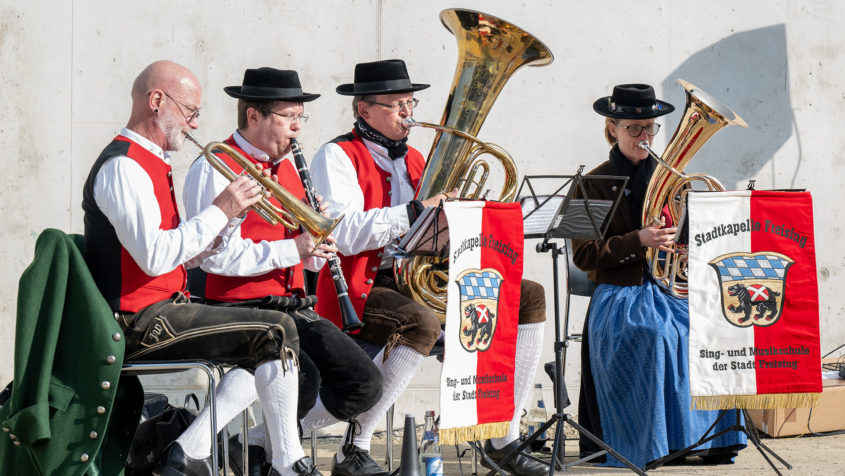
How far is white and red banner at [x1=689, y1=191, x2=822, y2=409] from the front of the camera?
4016 mm

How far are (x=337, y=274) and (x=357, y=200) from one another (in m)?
0.45

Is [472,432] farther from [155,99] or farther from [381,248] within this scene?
[155,99]

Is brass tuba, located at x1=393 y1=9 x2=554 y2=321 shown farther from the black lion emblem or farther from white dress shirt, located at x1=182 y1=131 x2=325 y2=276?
the black lion emblem

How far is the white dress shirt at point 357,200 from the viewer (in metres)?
4.00

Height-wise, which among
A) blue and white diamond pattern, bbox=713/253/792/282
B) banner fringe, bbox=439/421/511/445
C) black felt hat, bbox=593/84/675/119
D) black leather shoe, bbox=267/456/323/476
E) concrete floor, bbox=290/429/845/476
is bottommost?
concrete floor, bbox=290/429/845/476

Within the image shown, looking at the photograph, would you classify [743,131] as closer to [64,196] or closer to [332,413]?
[332,413]

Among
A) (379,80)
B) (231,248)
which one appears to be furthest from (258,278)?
(379,80)

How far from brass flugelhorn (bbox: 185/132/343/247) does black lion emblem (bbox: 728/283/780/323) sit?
1599 mm

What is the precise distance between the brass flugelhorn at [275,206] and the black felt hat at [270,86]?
33 cm

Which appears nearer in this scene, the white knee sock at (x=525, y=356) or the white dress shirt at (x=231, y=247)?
the white dress shirt at (x=231, y=247)

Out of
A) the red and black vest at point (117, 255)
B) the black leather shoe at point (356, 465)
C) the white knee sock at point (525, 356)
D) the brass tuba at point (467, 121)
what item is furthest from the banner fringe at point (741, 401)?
the red and black vest at point (117, 255)

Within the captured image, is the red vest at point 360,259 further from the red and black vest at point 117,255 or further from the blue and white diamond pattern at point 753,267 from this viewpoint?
the blue and white diamond pattern at point 753,267

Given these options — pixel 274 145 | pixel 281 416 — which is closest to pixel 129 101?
pixel 274 145

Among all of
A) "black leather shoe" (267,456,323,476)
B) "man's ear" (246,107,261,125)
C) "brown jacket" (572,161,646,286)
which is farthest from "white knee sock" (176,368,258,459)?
"brown jacket" (572,161,646,286)
